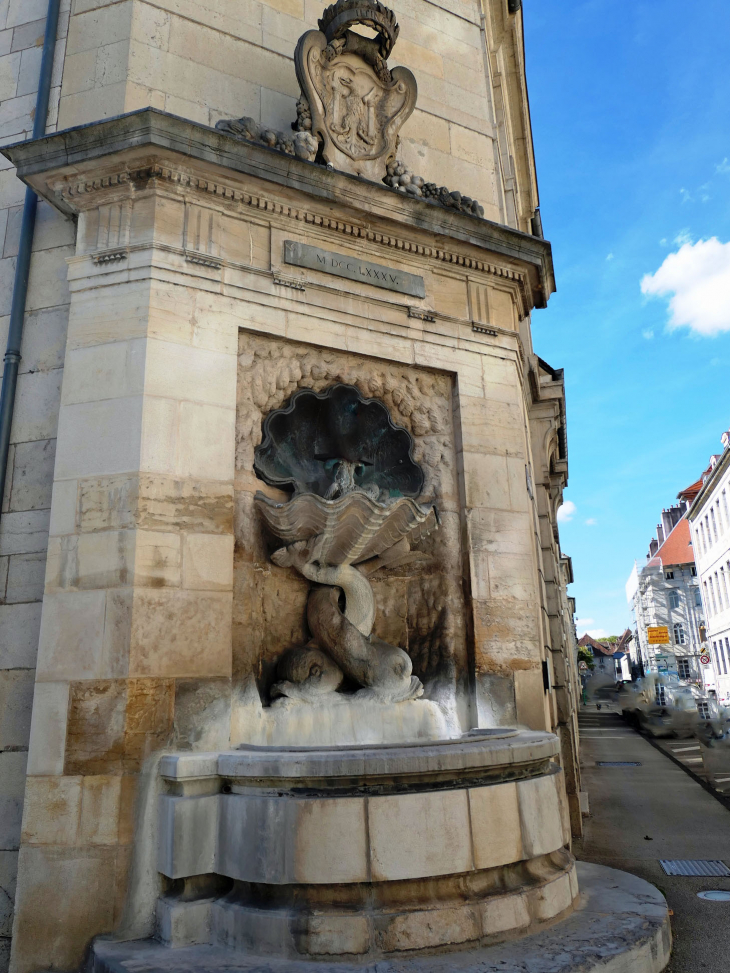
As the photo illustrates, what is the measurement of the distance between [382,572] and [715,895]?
13.1 feet

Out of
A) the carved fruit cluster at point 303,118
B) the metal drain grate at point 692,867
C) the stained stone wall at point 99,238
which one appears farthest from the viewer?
the carved fruit cluster at point 303,118

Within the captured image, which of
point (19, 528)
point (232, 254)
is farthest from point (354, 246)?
point (19, 528)

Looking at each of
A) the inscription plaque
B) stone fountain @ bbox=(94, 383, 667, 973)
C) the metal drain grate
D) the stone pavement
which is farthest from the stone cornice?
the metal drain grate

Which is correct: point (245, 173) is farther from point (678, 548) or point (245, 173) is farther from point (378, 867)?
point (678, 548)

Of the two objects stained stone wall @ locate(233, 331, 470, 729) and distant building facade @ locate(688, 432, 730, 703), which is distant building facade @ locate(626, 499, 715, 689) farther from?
→ stained stone wall @ locate(233, 331, 470, 729)

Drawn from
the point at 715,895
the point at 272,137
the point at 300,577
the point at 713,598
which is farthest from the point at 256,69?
the point at 713,598

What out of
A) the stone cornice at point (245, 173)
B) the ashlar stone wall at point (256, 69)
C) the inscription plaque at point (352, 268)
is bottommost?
the inscription plaque at point (352, 268)

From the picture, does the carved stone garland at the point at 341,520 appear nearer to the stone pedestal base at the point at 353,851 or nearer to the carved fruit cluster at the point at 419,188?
the stone pedestal base at the point at 353,851

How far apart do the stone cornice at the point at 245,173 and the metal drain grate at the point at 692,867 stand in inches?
254

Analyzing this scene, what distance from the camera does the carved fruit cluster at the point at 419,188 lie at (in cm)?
770

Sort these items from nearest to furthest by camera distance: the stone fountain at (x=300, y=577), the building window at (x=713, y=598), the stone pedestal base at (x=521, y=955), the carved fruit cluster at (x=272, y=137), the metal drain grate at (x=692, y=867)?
1. the stone pedestal base at (x=521, y=955)
2. the stone fountain at (x=300, y=577)
3. the carved fruit cluster at (x=272, y=137)
4. the metal drain grate at (x=692, y=867)
5. the building window at (x=713, y=598)

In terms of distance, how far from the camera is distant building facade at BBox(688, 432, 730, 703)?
43.2 metres

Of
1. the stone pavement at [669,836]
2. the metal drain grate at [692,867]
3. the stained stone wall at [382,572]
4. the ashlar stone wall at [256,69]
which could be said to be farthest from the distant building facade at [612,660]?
the stained stone wall at [382,572]

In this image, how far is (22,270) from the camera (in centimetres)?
654
